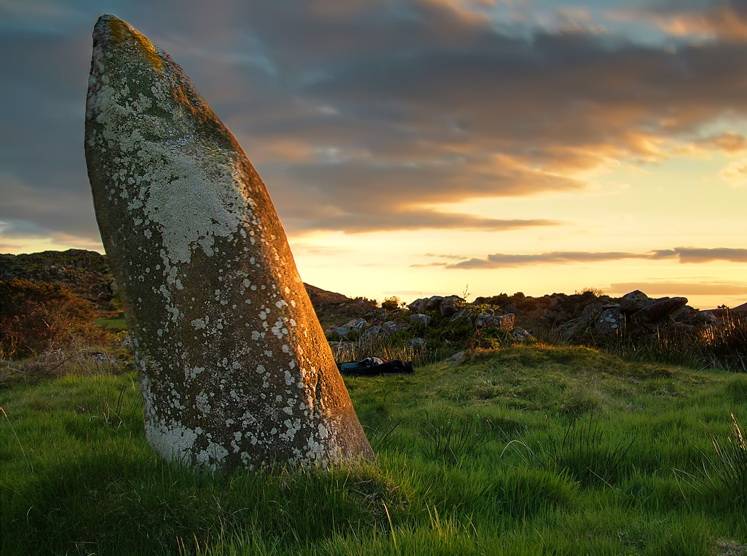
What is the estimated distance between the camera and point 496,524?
443 cm

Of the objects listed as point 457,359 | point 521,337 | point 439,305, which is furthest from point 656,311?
point 457,359

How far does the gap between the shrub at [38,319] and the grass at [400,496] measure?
1181 cm

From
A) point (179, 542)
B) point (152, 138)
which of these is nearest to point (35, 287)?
point (152, 138)

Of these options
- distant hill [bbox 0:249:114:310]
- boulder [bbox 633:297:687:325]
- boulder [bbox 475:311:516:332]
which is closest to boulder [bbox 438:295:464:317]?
boulder [bbox 475:311:516:332]

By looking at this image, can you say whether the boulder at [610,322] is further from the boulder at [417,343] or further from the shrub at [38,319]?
the shrub at [38,319]

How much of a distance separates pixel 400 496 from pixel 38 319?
733 inches

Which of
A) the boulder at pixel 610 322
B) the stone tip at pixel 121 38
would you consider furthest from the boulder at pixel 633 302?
the stone tip at pixel 121 38

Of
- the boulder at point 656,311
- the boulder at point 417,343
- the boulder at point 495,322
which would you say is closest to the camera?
the boulder at point 417,343

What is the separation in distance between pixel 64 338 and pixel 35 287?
19.1 ft

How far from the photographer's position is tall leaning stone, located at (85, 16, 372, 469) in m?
4.89

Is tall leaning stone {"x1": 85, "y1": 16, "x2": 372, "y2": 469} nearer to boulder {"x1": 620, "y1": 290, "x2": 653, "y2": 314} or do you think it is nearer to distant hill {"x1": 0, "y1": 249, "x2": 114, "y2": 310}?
boulder {"x1": 620, "y1": 290, "x2": 653, "y2": 314}

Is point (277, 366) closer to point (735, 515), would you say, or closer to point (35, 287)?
point (735, 515)

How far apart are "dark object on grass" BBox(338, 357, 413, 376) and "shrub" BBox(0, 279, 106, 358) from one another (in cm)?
786

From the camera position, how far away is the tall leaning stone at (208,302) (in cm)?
489
